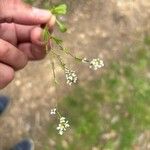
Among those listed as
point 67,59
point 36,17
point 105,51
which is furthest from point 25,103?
point 36,17

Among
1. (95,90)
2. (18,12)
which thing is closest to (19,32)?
(18,12)

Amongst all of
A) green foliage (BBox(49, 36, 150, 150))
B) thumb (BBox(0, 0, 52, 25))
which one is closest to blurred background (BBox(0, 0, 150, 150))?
green foliage (BBox(49, 36, 150, 150))

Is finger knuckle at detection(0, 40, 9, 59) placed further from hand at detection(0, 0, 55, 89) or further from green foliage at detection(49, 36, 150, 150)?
green foliage at detection(49, 36, 150, 150)

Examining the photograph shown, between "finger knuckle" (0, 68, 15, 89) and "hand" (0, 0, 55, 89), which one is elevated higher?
"hand" (0, 0, 55, 89)

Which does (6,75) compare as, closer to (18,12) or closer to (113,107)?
(18,12)

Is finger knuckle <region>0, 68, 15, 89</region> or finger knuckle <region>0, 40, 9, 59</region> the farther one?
finger knuckle <region>0, 68, 15, 89</region>

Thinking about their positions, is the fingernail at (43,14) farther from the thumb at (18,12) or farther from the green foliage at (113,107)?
the green foliage at (113,107)
